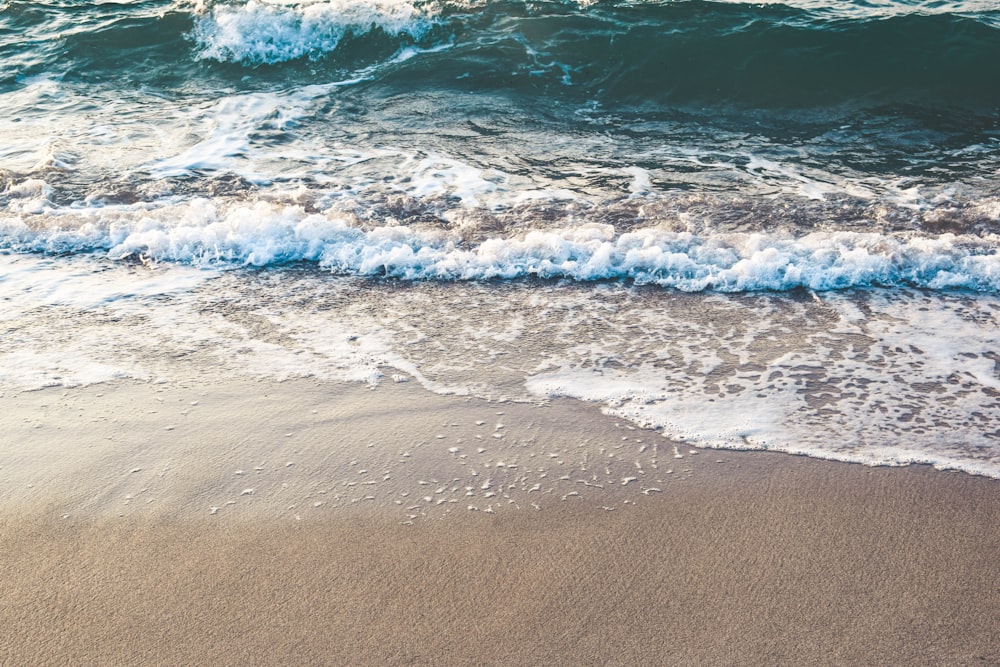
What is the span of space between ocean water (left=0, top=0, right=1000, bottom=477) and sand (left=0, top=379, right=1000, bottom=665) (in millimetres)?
323

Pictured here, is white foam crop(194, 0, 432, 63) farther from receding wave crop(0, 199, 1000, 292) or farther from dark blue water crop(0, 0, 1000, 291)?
receding wave crop(0, 199, 1000, 292)

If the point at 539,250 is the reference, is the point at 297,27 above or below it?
above

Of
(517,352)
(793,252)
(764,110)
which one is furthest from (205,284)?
(764,110)

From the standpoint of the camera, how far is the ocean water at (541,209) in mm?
3963

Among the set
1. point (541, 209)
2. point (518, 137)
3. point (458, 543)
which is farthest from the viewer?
point (518, 137)

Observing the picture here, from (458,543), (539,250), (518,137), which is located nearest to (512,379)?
(458,543)

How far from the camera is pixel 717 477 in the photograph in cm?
314

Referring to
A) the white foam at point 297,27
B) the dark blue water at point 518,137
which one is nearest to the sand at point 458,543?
the dark blue water at point 518,137

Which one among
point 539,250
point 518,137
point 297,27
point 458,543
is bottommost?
point 458,543

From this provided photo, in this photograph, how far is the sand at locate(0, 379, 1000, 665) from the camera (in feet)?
7.91

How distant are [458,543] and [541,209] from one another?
3.72m

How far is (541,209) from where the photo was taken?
6.10 metres

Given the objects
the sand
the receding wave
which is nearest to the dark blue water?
the receding wave

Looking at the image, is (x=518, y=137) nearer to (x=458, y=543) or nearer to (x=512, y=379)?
(x=512, y=379)
